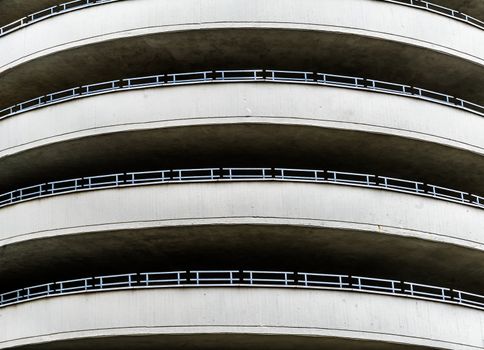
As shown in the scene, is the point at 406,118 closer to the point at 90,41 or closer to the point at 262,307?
the point at 262,307

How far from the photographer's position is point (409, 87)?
104ft

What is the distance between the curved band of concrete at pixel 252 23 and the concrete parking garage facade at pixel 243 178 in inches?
3.0

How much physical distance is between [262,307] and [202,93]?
767cm

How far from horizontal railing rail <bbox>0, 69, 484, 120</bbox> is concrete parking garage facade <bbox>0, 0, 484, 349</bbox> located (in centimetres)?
13

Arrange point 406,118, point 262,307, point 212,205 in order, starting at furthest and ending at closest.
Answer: point 406,118 → point 212,205 → point 262,307

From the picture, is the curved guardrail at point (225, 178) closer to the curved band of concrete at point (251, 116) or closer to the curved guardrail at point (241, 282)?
the curved band of concrete at point (251, 116)

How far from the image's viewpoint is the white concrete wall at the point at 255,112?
92.4 feet

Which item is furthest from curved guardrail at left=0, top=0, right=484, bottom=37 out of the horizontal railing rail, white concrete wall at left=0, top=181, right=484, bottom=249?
white concrete wall at left=0, top=181, right=484, bottom=249

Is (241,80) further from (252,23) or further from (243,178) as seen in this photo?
(243,178)

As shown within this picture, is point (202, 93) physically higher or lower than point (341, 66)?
lower

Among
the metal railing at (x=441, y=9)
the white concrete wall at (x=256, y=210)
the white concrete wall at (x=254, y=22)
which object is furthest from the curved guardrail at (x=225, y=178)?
the metal railing at (x=441, y=9)

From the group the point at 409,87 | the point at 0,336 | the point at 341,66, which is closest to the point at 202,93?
the point at 341,66

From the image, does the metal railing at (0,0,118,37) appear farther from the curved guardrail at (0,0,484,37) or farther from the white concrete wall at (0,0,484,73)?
the white concrete wall at (0,0,484,73)

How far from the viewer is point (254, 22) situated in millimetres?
29125
